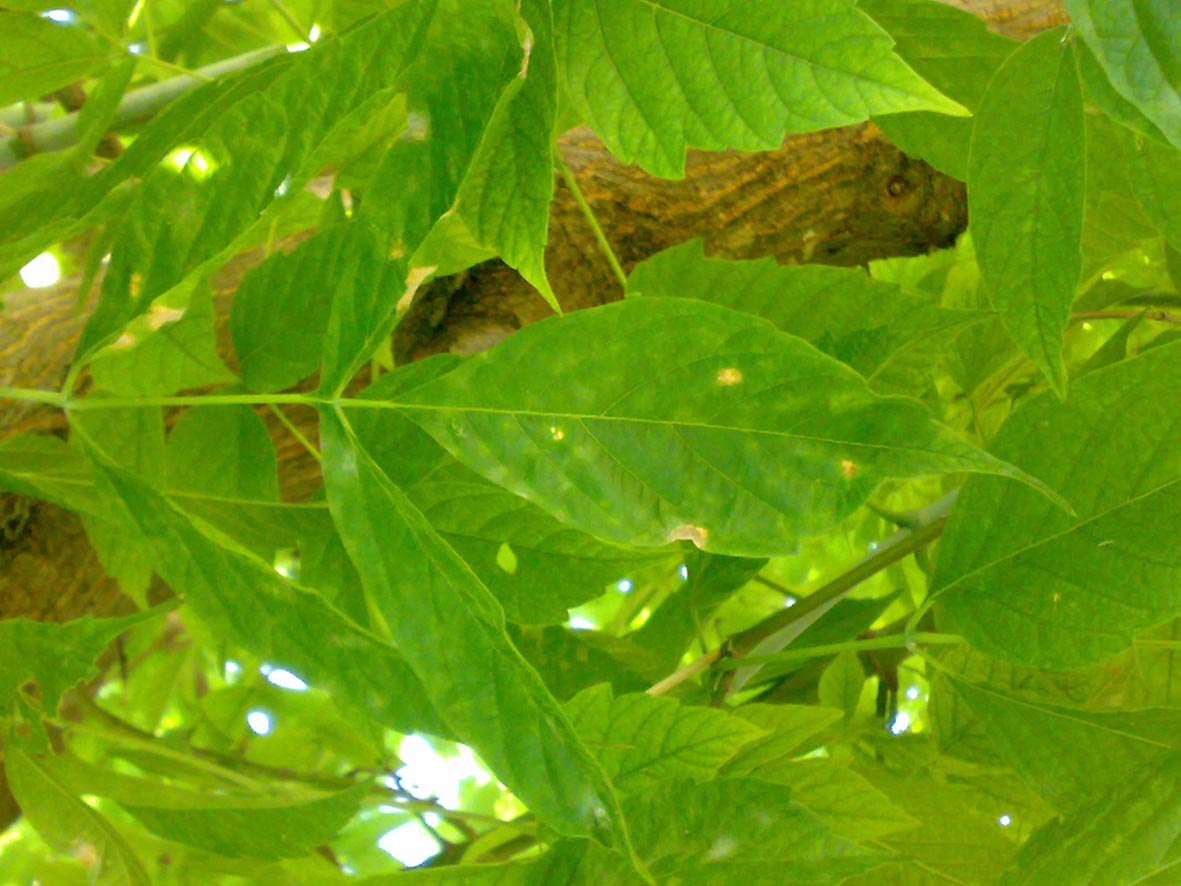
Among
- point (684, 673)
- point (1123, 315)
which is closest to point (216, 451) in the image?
point (684, 673)

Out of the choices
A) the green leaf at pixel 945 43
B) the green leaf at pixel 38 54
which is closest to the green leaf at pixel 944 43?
the green leaf at pixel 945 43

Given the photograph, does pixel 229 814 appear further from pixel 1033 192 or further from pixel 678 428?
pixel 1033 192

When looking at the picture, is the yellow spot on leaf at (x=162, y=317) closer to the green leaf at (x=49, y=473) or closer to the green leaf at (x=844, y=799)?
the green leaf at (x=49, y=473)

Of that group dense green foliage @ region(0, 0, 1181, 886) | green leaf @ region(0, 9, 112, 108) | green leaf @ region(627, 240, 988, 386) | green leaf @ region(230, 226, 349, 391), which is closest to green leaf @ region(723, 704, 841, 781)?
dense green foliage @ region(0, 0, 1181, 886)

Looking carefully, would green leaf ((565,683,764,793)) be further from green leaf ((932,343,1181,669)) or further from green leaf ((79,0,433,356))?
green leaf ((79,0,433,356))

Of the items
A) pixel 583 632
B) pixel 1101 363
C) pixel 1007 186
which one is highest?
pixel 1007 186

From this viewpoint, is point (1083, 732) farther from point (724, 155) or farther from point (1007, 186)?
point (724, 155)

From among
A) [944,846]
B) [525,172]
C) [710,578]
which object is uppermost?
[525,172]

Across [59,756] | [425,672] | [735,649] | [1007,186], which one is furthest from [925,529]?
[59,756]
